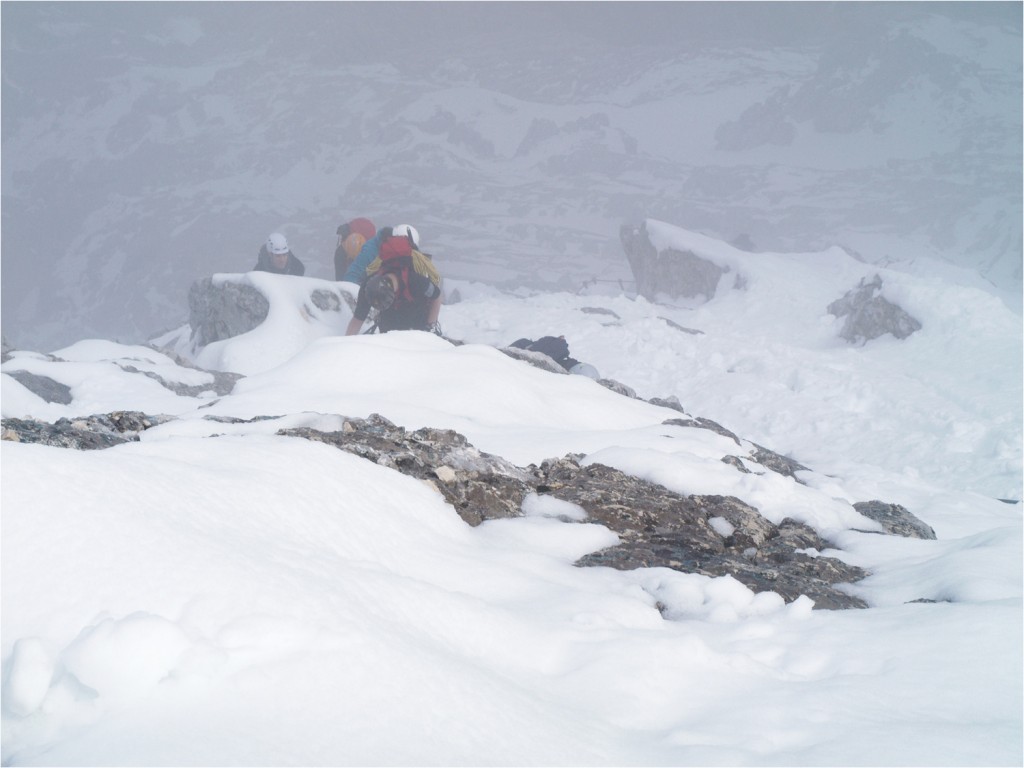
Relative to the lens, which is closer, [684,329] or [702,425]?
[702,425]

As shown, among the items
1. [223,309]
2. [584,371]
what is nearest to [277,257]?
[223,309]

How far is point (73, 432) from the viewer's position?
2852 mm

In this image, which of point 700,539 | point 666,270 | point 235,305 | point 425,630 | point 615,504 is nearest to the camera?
point 425,630

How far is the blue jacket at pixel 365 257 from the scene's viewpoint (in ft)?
39.2

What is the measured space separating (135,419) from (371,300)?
782 centimetres

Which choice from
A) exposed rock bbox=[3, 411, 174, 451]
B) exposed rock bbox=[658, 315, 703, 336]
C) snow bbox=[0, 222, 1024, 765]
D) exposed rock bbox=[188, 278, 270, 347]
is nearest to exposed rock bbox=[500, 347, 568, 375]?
snow bbox=[0, 222, 1024, 765]

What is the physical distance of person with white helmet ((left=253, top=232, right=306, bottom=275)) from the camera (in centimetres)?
1538

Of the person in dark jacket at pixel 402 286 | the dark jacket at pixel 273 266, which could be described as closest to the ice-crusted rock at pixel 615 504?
the person in dark jacket at pixel 402 286

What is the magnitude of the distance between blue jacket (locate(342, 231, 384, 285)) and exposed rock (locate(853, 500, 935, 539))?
895cm

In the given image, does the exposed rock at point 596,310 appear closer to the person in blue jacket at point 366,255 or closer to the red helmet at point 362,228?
the red helmet at point 362,228

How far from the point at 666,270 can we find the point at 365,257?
48.7 feet

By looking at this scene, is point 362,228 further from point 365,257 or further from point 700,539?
point 700,539

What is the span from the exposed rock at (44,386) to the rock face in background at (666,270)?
1827 centimetres

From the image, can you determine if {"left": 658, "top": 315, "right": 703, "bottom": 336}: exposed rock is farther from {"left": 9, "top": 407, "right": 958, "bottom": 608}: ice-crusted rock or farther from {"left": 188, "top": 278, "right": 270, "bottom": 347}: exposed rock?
A: {"left": 9, "top": 407, "right": 958, "bottom": 608}: ice-crusted rock
